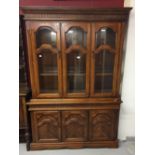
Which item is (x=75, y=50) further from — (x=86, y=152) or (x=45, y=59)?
(x=86, y=152)

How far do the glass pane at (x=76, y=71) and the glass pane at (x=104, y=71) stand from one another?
187mm

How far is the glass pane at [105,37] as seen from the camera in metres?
2.36

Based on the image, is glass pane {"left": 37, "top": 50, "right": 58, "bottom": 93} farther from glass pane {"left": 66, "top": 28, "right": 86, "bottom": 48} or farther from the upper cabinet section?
glass pane {"left": 66, "top": 28, "right": 86, "bottom": 48}

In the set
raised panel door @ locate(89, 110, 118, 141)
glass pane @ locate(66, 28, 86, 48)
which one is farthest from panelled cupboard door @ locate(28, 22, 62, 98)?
raised panel door @ locate(89, 110, 118, 141)

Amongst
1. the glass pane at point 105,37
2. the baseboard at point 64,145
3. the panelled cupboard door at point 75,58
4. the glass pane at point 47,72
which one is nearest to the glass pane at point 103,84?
the panelled cupboard door at point 75,58

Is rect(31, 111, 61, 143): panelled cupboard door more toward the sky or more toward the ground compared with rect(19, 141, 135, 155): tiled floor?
more toward the sky

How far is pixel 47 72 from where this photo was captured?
249cm

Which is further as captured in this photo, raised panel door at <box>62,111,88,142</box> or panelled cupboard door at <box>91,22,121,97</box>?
raised panel door at <box>62,111,88,142</box>

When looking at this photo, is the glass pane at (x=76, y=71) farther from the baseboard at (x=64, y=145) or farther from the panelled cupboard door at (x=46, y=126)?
the baseboard at (x=64, y=145)

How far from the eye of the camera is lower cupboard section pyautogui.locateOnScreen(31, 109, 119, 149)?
2.48 m

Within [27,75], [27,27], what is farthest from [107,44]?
[27,75]

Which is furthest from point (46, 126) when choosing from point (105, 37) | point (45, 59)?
point (105, 37)

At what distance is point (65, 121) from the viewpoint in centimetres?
250
